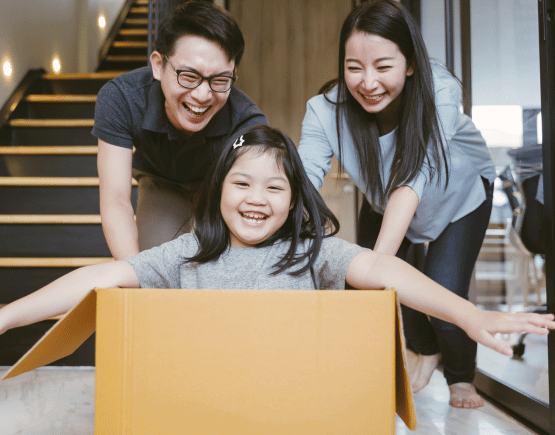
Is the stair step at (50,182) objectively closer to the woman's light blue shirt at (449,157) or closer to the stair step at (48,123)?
the stair step at (48,123)

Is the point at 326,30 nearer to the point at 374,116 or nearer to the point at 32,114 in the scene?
the point at 32,114

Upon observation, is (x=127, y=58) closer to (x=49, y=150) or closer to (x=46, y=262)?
(x=49, y=150)

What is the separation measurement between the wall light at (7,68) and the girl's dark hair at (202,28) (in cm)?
228

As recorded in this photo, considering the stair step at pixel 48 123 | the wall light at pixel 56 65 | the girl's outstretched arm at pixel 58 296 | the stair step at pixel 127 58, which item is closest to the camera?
the girl's outstretched arm at pixel 58 296

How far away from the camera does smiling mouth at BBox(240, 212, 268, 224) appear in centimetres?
101

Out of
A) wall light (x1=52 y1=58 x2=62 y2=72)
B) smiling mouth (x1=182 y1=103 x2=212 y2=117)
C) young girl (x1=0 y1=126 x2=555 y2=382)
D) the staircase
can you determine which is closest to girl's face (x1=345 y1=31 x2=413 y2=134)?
young girl (x1=0 y1=126 x2=555 y2=382)

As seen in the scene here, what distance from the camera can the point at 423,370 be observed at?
150cm

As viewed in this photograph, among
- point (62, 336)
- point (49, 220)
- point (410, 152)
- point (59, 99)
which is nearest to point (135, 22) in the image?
point (59, 99)

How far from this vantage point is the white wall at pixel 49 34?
306cm

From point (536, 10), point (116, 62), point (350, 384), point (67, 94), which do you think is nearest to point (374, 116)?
point (536, 10)

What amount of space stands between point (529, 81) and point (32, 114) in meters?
2.86

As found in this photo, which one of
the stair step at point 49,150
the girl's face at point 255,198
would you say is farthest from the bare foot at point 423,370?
the stair step at point 49,150

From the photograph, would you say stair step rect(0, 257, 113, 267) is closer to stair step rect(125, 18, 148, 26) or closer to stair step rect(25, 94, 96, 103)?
stair step rect(25, 94, 96, 103)

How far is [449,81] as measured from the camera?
1.16 meters
